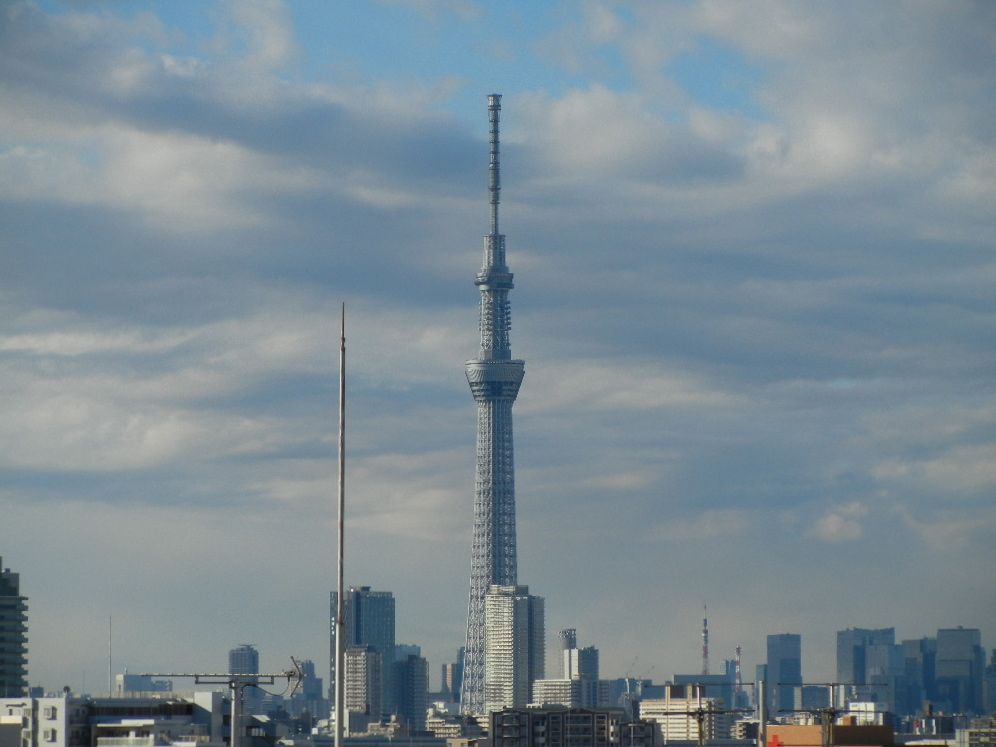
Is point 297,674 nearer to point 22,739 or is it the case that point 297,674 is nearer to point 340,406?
point 340,406

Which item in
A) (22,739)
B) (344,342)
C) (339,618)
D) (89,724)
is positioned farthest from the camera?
(89,724)

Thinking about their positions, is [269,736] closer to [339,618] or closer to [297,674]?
[297,674]

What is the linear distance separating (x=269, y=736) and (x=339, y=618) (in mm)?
104753

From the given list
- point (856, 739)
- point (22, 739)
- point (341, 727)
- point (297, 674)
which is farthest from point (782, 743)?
point (341, 727)

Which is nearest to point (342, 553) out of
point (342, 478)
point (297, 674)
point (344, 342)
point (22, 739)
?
point (342, 478)

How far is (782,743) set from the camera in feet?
447

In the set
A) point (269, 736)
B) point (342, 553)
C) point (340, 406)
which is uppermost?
point (340, 406)

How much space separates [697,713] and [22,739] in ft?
184

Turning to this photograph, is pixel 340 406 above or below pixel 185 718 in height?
above

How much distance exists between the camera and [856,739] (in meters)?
135

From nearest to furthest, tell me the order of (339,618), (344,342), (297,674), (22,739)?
(339,618)
(344,342)
(297,674)
(22,739)

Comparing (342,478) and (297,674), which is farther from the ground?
(342,478)

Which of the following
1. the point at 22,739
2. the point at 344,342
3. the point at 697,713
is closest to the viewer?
the point at 344,342

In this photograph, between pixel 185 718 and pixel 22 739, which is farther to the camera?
pixel 185 718
